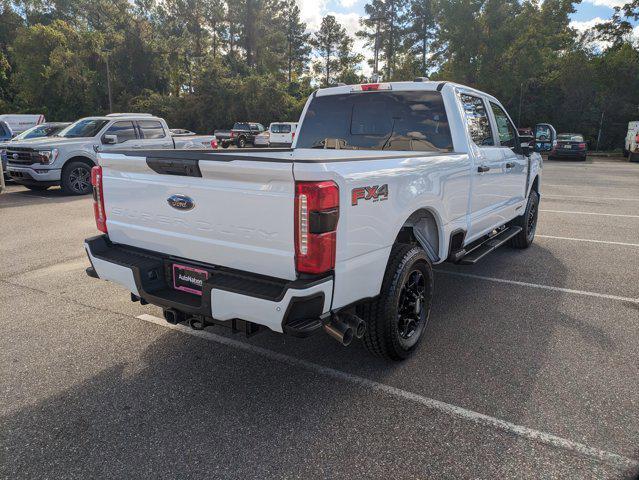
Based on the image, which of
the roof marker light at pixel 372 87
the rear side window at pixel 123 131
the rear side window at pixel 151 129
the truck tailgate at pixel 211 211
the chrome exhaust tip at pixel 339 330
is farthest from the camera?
the rear side window at pixel 151 129

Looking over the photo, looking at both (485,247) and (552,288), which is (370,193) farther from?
(552,288)

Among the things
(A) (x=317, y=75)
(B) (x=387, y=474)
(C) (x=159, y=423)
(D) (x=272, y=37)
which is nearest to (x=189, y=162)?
(C) (x=159, y=423)

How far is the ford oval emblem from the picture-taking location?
9.43ft

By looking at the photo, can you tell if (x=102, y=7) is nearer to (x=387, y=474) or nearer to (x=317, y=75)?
(x=317, y=75)

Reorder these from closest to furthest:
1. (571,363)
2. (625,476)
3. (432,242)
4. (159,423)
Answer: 1. (625,476)
2. (159,423)
3. (571,363)
4. (432,242)

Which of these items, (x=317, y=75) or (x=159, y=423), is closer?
(x=159, y=423)

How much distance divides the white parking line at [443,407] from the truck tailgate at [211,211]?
1024 mm

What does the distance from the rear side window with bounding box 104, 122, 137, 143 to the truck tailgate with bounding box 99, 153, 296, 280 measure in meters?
9.52

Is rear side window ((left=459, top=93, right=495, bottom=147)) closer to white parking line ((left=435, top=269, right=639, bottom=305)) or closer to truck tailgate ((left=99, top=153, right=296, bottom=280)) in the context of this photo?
white parking line ((left=435, top=269, right=639, bottom=305))

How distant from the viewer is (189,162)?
2801 millimetres

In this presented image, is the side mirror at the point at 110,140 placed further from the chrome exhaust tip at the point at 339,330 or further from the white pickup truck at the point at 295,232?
the chrome exhaust tip at the point at 339,330

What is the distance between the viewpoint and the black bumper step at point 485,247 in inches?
170

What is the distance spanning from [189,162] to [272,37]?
60.5 m

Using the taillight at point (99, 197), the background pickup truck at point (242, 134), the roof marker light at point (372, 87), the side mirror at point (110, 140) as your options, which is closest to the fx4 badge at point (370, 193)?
the taillight at point (99, 197)
